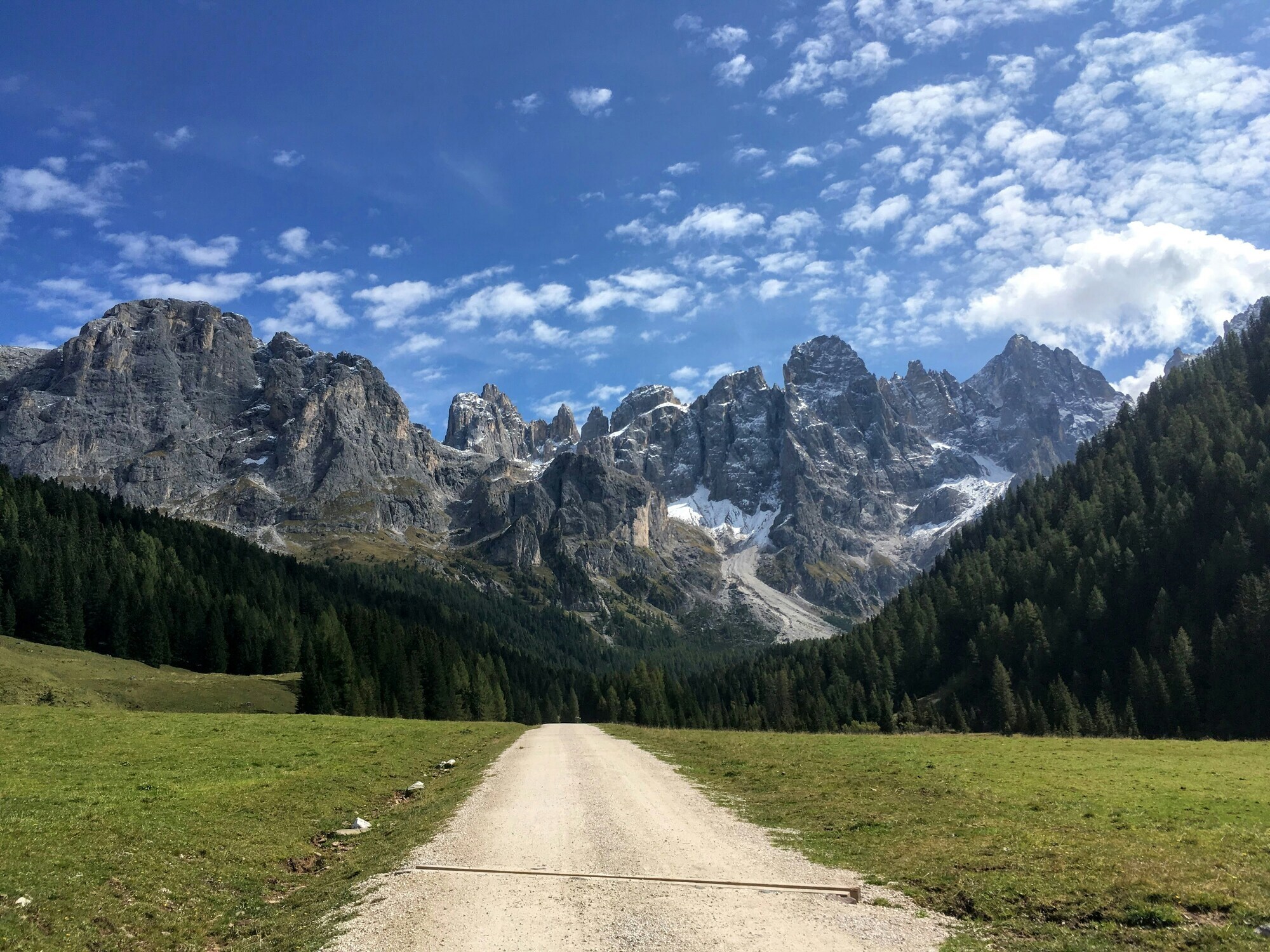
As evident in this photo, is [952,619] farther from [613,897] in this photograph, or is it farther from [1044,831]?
[613,897]

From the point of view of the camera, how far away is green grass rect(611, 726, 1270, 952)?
12.0m

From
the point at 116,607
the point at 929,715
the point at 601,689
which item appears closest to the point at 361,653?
the point at 116,607

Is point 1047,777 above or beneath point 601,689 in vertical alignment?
above

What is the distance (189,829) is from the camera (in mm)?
19266

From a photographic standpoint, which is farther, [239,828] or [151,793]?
[151,793]

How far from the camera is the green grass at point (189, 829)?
43.5ft

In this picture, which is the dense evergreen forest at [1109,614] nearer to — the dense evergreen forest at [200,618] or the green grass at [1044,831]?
the dense evergreen forest at [200,618]

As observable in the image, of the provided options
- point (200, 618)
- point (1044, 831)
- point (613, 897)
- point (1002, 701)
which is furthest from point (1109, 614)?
point (200, 618)

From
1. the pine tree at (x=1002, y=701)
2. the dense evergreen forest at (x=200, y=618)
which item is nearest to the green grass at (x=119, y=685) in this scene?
the dense evergreen forest at (x=200, y=618)

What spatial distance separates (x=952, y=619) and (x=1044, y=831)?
134 m

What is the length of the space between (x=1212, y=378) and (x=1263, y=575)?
7498 cm

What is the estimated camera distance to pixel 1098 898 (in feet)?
42.1

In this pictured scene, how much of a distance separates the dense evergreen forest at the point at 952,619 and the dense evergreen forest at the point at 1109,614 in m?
0.39

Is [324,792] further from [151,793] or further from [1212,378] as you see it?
[1212,378]
